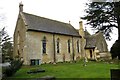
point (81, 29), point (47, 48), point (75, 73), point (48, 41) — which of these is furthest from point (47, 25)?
point (75, 73)

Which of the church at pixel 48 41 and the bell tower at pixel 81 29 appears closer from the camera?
the church at pixel 48 41

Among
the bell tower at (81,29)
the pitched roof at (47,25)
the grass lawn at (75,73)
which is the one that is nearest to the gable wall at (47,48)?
the pitched roof at (47,25)

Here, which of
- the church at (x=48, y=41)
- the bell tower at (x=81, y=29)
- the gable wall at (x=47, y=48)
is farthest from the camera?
the bell tower at (x=81, y=29)

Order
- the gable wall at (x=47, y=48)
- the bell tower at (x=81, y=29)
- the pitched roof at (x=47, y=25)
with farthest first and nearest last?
the bell tower at (x=81, y=29), the pitched roof at (x=47, y=25), the gable wall at (x=47, y=48)

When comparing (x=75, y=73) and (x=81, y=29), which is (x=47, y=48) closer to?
(x=81, y=29)

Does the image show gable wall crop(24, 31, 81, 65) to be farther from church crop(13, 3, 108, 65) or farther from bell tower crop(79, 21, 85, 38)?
bell tower crop(79, 21, 85, 38)

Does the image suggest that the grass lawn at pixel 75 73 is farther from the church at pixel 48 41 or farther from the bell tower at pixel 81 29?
the bell tower at pixel 81 29

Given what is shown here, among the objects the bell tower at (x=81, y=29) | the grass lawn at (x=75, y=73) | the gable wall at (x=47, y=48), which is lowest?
the grass lawn at (x=75, y=73)

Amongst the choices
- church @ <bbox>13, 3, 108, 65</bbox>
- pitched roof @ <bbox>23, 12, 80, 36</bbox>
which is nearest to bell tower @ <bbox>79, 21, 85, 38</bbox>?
church @ <bbox>13, 3, 108, 65</bbox>

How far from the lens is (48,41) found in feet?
117

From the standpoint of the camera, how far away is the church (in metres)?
32.6

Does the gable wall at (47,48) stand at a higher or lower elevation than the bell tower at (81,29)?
lower

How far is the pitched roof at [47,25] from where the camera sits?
34062 mm

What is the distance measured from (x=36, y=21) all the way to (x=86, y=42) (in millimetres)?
13894
